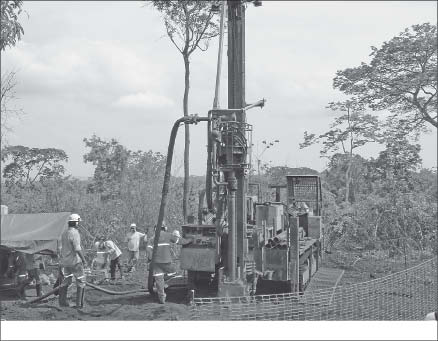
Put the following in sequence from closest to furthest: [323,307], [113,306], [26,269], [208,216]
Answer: [323,307] < [113,306] < [26,269] < [208,216]

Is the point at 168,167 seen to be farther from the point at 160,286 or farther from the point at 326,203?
the point at 326,203

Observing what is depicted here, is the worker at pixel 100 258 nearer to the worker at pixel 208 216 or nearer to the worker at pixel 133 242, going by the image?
the worker at pixel 133 242

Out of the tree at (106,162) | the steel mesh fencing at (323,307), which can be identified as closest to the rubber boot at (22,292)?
the steel mesh fencing at (323,307)

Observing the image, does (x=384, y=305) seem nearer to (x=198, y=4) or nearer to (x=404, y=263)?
(x=404, y=263)

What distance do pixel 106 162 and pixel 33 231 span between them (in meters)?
13.0

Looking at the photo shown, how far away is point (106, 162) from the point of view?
72.3 feet

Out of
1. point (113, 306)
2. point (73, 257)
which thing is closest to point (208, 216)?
point (113, 306)

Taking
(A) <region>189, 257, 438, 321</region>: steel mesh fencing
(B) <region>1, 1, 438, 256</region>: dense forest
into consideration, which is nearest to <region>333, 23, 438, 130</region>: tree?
(B) <region>1, 1, 438, 256</region>: dense forest

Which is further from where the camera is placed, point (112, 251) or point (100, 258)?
point (100, 258)

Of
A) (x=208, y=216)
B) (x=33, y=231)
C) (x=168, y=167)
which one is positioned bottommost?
(x=33, y=231)

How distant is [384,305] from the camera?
28.9ft

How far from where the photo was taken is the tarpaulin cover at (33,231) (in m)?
9.00

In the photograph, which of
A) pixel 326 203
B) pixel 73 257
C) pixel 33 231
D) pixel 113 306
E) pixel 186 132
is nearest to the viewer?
pixel 73 257

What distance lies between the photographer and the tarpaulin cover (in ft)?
29.5
